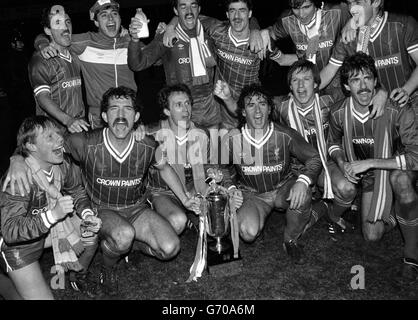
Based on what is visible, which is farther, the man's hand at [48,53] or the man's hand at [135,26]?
the man's hand at [48,53]

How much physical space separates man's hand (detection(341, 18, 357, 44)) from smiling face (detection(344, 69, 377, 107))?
0.52 metres

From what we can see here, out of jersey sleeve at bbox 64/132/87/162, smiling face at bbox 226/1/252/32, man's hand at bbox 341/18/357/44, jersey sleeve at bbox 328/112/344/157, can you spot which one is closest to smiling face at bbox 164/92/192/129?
jersey sleeve at bbox 64/132/87/162

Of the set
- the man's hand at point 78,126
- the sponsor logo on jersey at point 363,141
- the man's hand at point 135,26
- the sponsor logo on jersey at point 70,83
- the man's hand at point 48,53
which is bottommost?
the sponsor logo on jersey at point 363,141

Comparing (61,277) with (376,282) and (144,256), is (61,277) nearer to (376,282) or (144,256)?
(144,256)

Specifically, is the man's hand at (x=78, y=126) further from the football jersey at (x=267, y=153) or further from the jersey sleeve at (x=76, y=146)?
the football jersey at (x=267, y=153)

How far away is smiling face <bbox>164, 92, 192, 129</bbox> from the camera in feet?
13.0

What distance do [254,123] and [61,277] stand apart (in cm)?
199

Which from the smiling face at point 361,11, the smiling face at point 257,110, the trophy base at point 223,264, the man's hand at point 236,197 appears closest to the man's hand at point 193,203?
the man's hand at point 236,197

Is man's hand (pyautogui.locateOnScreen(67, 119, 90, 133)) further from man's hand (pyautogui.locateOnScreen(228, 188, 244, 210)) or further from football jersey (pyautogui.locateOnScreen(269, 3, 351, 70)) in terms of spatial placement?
football jersey (pyautogui.locateOnScreen(269, 3, 351, 70))

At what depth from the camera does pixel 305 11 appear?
4.36 metres

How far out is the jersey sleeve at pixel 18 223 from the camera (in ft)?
9.67

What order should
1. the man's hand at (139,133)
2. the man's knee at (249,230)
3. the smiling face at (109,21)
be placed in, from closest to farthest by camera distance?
the man's hand at (139,133), the man's knee at (249,230), the smiling face at (109,21)

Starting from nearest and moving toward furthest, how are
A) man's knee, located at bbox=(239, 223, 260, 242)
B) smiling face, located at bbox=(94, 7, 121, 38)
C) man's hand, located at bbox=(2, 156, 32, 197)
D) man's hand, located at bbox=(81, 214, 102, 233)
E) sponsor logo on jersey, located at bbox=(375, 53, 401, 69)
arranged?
man's hand, located at bbox=(2, 156, 32, 197)
man's hand, located at bbox=(81, 214, 102, 233)
man's knee, located at bbox=(239, 223, 260, 242)
sponsor logo on jersey, located at bbox=(375, 53, 401, 69)
smiling face, located at bbox=(94, 7, 121, 38)

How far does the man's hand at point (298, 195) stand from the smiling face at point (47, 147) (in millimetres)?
1785
